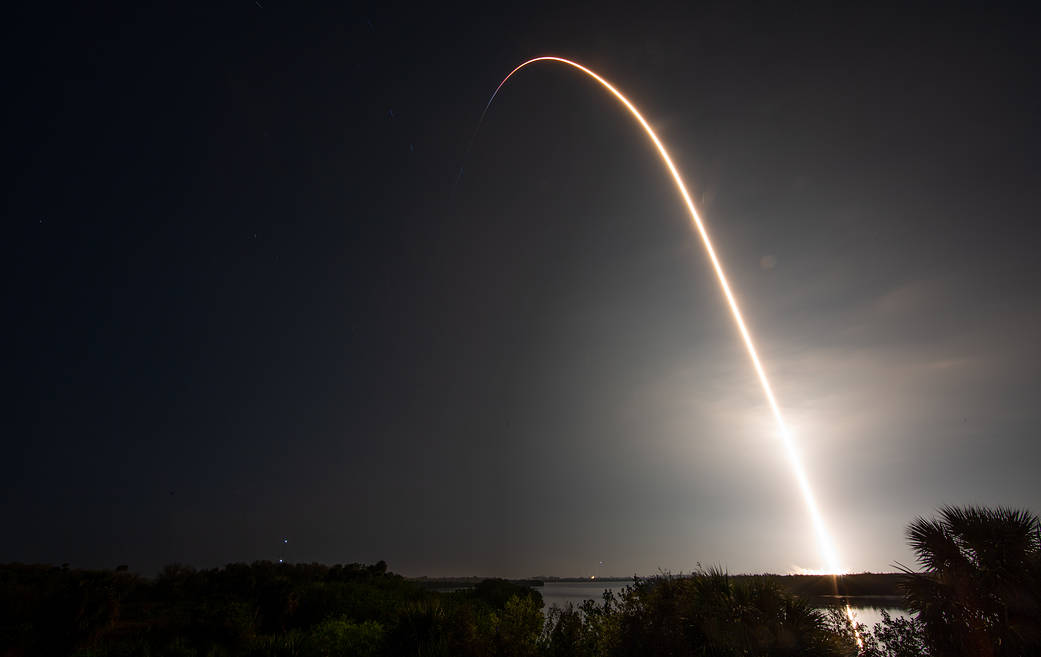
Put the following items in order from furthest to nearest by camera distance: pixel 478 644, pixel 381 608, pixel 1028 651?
pixel 381 608, pixel 478 644, pixel 1028 651

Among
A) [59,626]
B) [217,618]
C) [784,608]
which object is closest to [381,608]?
[217,618]

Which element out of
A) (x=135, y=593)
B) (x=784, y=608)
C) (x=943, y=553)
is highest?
(x=943, y=553)

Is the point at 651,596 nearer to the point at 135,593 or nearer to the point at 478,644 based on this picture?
the point at 478,644

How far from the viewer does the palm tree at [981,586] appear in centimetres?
1155

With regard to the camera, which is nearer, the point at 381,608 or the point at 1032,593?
the point at 1032,593

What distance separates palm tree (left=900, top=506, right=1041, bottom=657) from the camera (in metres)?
11.6

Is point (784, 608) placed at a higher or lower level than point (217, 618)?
higher

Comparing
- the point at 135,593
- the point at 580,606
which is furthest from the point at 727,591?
the point at 135,593

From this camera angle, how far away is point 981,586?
12211 millimetres

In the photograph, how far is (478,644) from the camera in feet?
42.7

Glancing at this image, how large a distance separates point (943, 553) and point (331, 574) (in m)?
53.7

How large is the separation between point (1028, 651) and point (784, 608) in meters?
5.03

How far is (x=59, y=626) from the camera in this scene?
2202cm

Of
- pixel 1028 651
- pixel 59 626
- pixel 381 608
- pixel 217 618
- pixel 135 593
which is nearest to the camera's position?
pixel 1028 651
